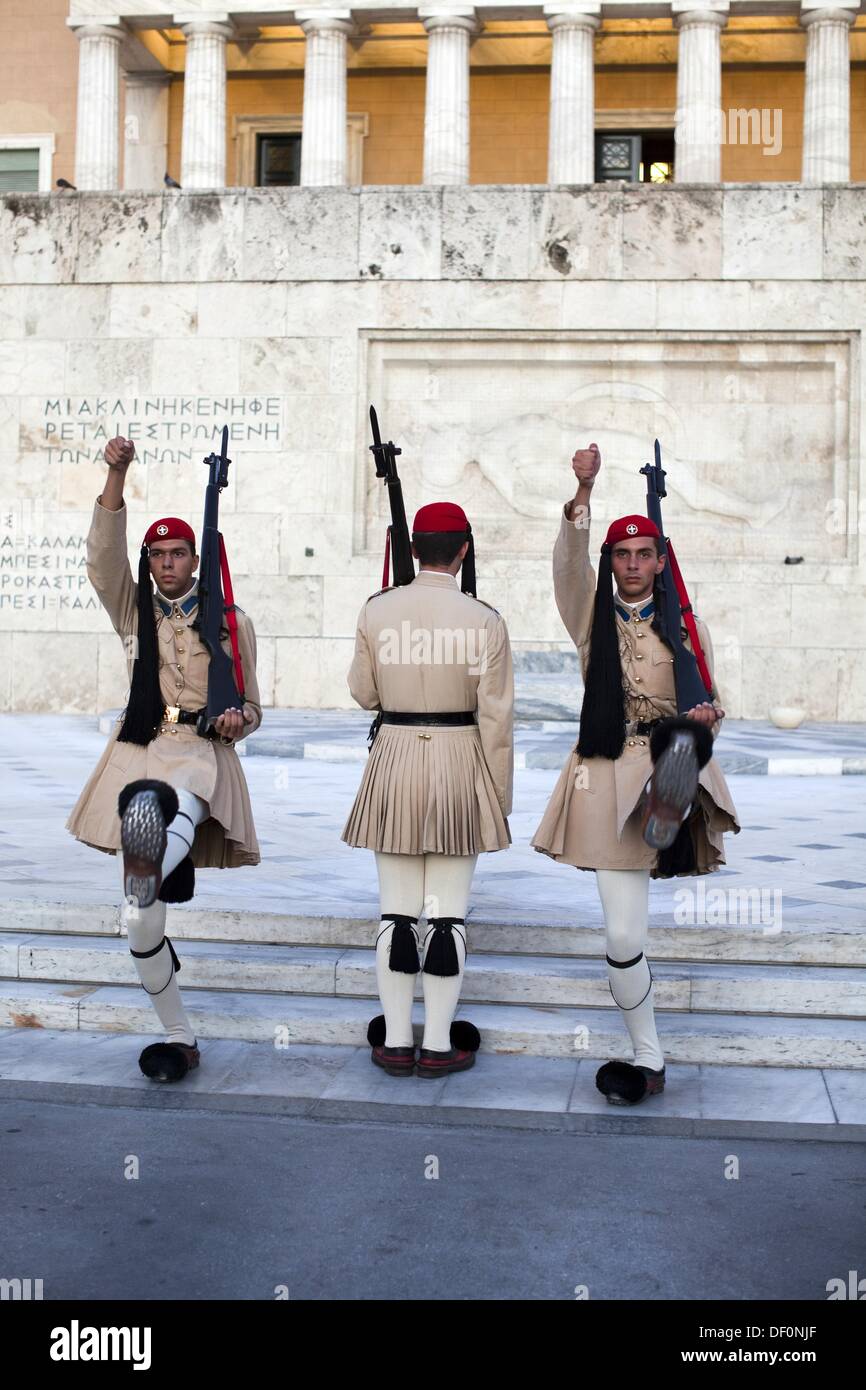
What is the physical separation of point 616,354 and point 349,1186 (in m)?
14.2

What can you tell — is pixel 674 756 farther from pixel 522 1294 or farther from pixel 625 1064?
pixel 522 1294

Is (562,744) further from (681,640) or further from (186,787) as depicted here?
(186,787)

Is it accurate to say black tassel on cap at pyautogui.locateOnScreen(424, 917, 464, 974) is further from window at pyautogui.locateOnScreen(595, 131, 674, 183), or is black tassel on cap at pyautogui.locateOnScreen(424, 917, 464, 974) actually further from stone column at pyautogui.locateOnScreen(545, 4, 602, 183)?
window at pyautogui.locateOnScreen(595, 131, 674, 183)

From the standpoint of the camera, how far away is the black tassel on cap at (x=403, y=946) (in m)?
4.77

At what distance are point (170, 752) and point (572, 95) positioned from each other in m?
17.0

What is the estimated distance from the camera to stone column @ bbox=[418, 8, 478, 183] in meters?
19.6

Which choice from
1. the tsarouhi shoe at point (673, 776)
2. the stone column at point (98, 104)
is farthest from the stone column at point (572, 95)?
the tsarouhi shoe at point (673, 776)

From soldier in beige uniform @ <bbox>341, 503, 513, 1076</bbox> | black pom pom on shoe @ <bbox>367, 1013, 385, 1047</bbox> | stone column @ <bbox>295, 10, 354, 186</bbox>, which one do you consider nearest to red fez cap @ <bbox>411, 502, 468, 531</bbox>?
soldier in beige uniform @ <bbox>341, 503, 513, 1076</bbox>

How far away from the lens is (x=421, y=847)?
4785mm

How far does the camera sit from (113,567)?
16.2ft

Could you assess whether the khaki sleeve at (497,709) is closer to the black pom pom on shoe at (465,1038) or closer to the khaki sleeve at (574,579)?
the khaki sleeve at (574,579)

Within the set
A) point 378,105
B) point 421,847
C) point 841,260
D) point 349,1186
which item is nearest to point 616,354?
point 841,260

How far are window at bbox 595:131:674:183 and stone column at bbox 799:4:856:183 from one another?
3537 mm

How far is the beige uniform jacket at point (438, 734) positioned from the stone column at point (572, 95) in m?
15.7
